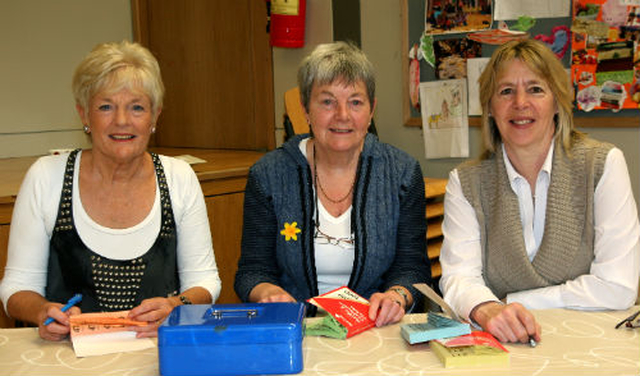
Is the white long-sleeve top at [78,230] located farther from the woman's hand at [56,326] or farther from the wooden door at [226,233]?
the wooden door at [226,233]

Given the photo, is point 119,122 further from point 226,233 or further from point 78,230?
point 226,233

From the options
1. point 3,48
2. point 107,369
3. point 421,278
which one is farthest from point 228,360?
point 3,48

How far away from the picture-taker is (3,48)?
3.45 m

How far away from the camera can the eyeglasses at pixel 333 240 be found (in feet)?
6.06

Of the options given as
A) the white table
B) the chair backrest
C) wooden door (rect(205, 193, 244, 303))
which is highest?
the chair backrest

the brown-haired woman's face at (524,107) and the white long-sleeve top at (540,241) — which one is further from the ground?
the brown-haired woman's face at (524,107)

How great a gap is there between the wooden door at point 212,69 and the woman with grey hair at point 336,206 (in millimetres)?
1676

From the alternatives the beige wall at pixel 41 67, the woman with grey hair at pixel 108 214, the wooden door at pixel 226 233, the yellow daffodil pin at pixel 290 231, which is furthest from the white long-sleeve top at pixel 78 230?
the beige wall at pixel 41 67

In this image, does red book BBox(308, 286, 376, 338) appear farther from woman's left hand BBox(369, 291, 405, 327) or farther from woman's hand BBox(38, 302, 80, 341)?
woman's hand BBox(38, 302, 80, 341)

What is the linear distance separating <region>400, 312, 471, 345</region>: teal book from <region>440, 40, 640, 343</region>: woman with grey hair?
260 millimetres

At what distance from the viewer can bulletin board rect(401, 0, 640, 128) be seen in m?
2.22

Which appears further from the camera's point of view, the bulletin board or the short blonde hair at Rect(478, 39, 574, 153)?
the bulletin board

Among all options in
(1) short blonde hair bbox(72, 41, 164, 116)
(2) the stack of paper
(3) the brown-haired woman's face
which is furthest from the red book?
(1) short blonde hair bbox(72, 41, 164, 116)

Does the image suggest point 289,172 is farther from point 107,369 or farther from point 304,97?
point 107,369
